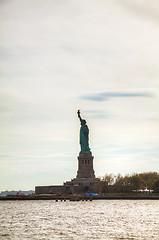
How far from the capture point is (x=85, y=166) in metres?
132

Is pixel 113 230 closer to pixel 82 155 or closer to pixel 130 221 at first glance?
pixel 130 221

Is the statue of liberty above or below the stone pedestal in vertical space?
above

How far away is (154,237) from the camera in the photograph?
44.2m

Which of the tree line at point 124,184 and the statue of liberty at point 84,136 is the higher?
the statue of liberty at point 84,136

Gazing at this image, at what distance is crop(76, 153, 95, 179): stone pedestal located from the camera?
132 metres

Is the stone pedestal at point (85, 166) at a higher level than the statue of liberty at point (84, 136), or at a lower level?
lower

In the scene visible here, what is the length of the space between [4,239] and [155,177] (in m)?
113

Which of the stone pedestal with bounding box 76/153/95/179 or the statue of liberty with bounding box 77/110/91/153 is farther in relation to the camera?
the statue of liberty with bounding box 77/110/91/153

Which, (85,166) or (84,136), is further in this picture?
(84,136)

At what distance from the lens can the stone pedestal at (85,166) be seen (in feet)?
432

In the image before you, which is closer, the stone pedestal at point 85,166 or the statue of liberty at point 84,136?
the stone pedestal at point 85,166

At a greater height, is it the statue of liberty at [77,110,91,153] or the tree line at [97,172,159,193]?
the statue of liberty at [77,110,91,153]

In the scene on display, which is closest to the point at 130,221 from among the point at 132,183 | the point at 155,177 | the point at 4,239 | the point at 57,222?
the point at 57,222

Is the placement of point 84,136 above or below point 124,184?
above
